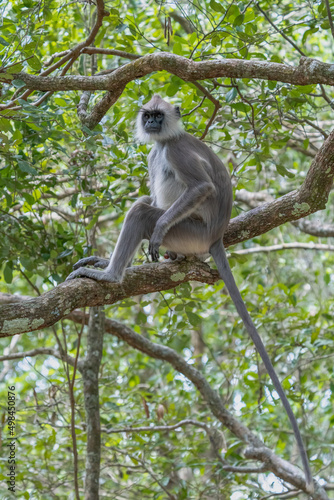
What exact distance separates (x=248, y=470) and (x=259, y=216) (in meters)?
2.70

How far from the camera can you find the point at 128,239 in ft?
15.9

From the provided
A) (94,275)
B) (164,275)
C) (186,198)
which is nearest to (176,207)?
(186,198)

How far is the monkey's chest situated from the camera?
17.9 ft

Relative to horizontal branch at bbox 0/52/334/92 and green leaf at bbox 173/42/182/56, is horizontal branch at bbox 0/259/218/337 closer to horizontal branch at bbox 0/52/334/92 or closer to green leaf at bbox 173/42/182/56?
horizontal branch at bbox 0/52/334/92

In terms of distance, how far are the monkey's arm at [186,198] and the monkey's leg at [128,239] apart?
171 millimetres

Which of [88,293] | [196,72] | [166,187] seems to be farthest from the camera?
[166,187]

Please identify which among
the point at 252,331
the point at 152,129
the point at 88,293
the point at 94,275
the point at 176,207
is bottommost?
the point at 252,331

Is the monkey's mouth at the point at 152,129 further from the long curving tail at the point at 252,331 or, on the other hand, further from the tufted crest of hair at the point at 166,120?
the long curving tail at the point at 252,331

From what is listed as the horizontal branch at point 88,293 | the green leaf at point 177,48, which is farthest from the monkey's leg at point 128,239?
the green leaf at point 177,48

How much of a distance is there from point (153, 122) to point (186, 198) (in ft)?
3.46

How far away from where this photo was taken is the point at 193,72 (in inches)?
153

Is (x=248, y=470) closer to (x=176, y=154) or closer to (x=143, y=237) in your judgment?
(x=143, y=237)

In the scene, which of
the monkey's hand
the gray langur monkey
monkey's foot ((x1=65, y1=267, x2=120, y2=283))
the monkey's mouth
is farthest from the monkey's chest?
monkey's foot ((x1=65, y1=267, x2=120, y2=283))

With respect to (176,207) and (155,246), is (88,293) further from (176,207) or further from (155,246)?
(176,207)
